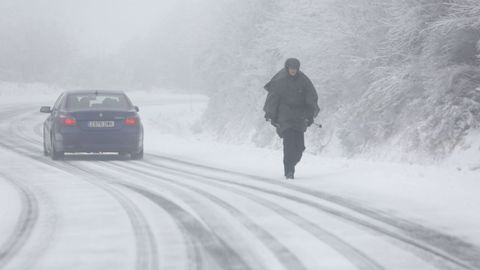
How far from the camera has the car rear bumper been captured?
13375mm

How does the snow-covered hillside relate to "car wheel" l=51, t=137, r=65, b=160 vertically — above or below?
above

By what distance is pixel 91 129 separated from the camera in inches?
532

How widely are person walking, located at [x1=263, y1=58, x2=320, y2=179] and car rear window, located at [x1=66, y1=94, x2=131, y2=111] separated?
5.32m

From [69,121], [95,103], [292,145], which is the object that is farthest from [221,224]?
[95,103]

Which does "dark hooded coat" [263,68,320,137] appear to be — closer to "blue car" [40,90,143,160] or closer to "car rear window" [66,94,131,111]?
"blue car" [40,90,143,160]

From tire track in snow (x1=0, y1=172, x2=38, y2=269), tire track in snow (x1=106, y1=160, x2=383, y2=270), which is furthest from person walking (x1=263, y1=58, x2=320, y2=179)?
tire track in snow (x1=0, y1=172, x2=38, y2=269)

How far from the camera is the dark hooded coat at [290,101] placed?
9656mm

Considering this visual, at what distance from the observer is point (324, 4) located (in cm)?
2417

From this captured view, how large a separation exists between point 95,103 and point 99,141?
44.2 inches

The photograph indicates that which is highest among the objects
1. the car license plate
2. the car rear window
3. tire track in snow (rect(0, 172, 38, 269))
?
the car rear window

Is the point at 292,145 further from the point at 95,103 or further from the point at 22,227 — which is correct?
the point at 95,103

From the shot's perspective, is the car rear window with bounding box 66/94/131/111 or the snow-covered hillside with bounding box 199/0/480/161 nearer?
the car rear window with bounding box 66/94/131/111

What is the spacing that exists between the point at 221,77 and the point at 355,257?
38.0m

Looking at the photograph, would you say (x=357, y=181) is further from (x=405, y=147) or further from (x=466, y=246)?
(x=405, y=147)
